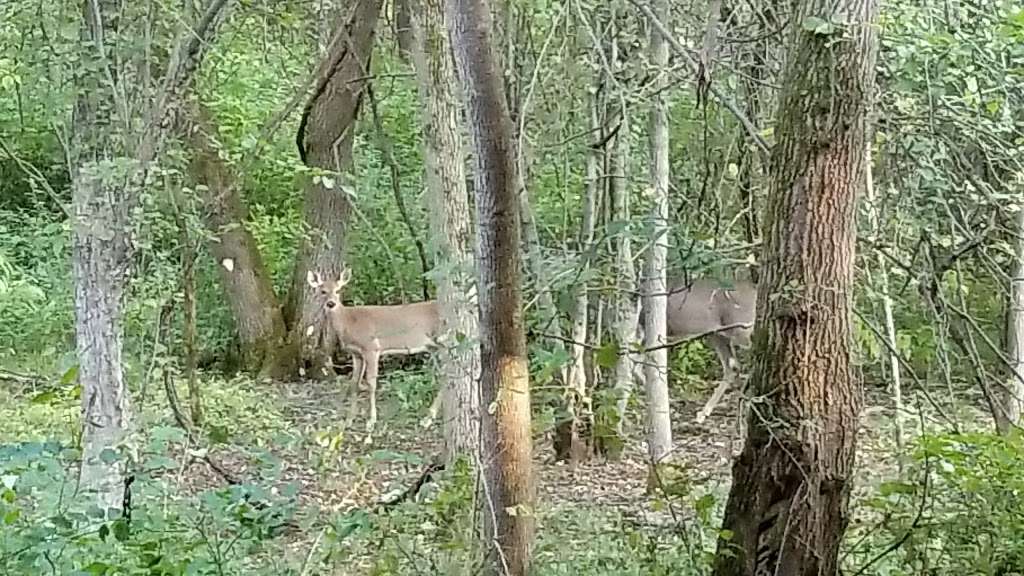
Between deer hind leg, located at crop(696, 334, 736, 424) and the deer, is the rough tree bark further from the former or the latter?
the deer

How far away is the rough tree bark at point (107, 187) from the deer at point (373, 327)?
438cm

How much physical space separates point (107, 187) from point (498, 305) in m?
2.44

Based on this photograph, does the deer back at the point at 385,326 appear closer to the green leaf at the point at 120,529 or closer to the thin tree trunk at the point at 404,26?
the thin tree trunk at the point at 404,26

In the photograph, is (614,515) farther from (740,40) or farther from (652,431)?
(740,40)

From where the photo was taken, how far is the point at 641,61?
489 cm

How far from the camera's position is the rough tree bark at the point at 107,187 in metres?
4.95

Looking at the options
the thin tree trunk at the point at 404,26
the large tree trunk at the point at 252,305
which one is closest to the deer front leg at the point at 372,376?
the large tree trunk at the point at 252,305

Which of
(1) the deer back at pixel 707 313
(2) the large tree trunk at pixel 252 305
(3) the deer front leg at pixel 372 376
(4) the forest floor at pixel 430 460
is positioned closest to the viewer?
(4) the forest floor at pixel 430 460

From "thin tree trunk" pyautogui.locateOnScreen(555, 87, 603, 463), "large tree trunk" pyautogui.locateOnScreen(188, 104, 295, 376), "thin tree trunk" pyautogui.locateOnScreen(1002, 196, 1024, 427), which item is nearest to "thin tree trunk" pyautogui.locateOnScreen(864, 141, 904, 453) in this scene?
"thin tree trunk" pyautogui.locateOnScreen(1002, 196, 1024, 427)

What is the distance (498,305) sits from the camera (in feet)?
10.6

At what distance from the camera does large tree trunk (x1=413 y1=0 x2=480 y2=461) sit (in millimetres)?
5234

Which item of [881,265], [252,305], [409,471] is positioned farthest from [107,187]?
[252,305]

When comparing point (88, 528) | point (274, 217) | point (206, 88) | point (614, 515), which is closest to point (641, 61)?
point (614, 515)

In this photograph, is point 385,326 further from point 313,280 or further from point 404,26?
point 404,26
